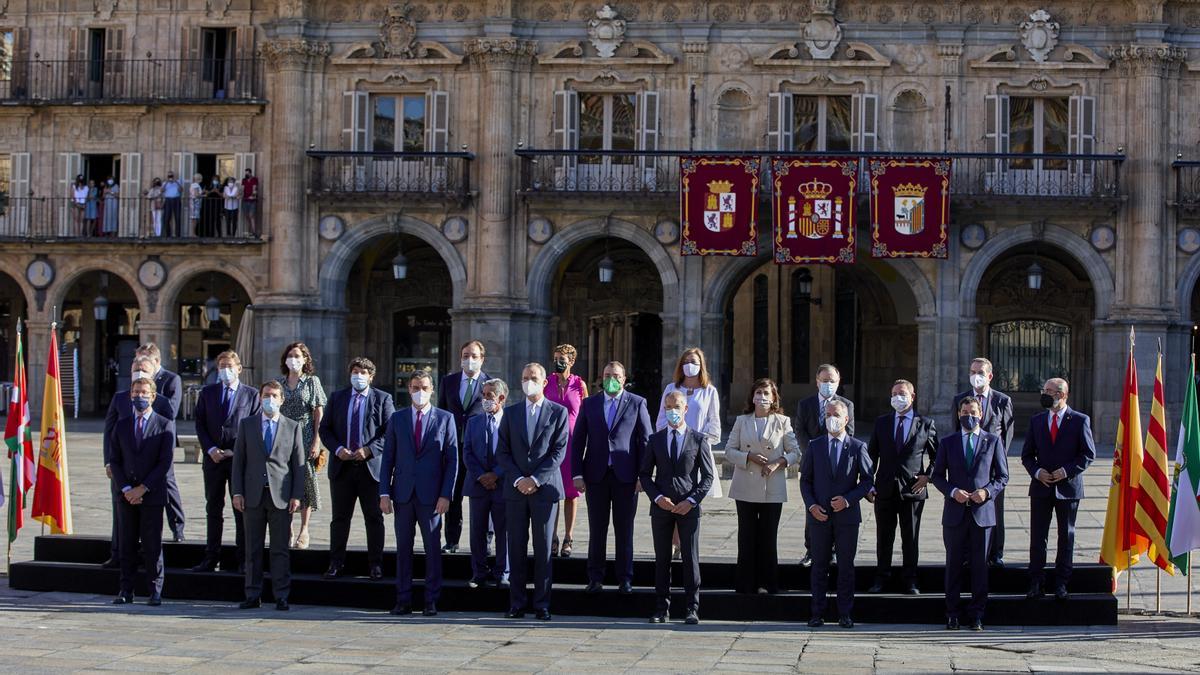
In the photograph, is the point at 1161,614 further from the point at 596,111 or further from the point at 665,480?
the point at 596,111

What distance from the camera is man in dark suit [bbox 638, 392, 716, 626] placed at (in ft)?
45.5

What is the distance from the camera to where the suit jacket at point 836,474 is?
13922 mm

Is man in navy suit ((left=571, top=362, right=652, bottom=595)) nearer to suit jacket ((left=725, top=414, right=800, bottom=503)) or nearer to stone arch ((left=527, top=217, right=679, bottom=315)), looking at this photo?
suit jacket ((left=725, top=414, right=800, bottom=503))

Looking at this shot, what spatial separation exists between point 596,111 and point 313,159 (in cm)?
561

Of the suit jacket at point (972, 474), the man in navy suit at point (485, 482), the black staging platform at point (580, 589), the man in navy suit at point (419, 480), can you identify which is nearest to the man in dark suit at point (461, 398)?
the black staging platform at point (580, 589)

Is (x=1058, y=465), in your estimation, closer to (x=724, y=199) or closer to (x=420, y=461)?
(x=420, y=461)

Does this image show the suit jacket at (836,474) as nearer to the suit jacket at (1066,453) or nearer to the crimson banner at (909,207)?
the suit jacket at (1066,453)

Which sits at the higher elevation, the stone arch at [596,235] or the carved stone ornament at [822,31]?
the carved stone ornament at [822,31]

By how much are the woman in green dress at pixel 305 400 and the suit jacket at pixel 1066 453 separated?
612 cm

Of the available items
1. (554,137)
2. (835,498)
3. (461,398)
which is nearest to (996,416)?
(835,498)

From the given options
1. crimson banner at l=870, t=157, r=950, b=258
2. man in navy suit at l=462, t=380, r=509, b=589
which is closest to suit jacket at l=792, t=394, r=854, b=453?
man in navy suit at l=462, t=380, r=509, b=589

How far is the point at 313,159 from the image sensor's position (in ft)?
116

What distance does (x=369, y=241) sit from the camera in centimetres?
3584

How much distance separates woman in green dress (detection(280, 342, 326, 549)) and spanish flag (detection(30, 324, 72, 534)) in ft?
7.05
